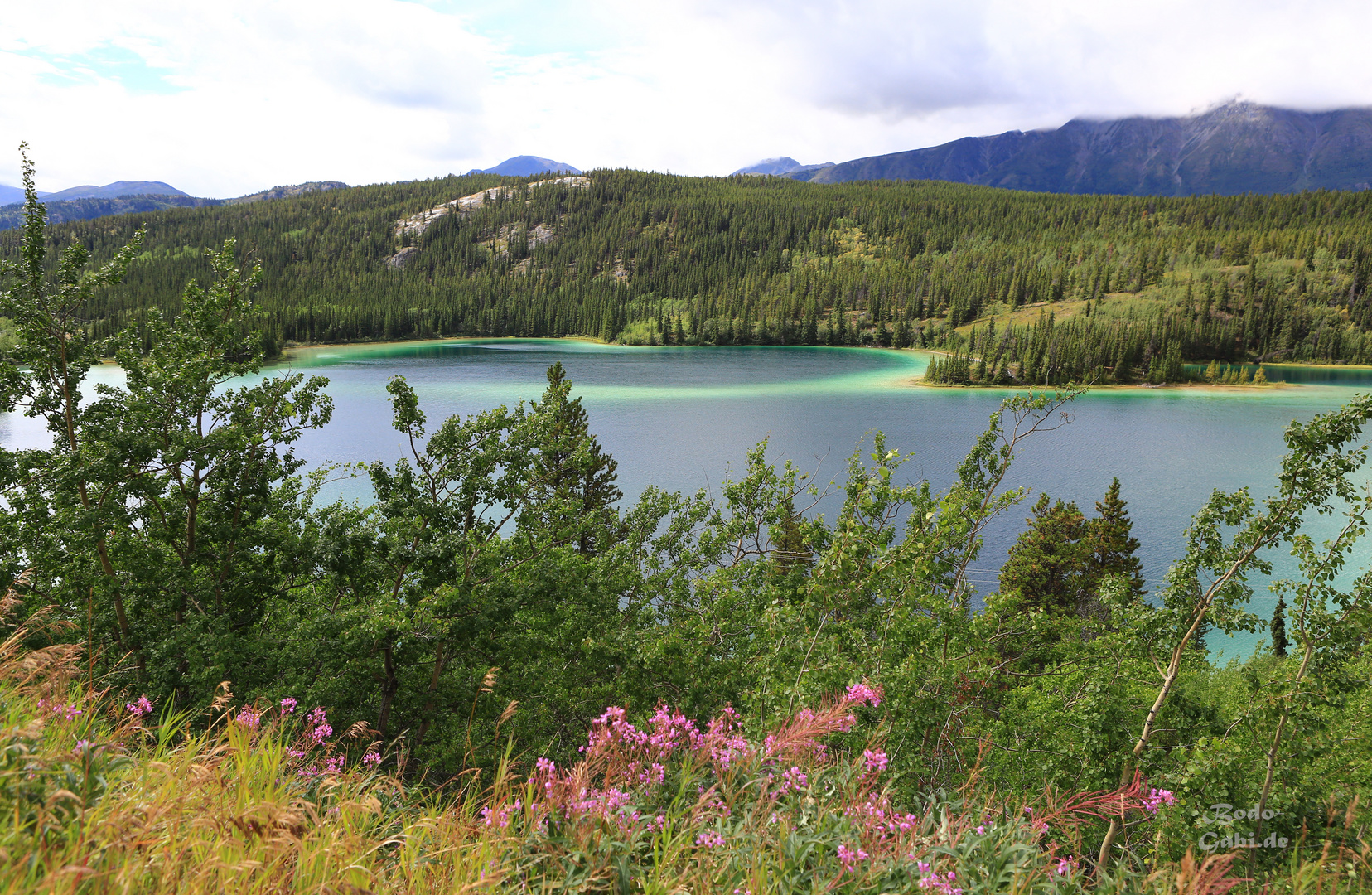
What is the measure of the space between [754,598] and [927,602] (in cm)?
431

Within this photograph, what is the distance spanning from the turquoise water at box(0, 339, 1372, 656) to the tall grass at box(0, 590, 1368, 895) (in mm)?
12385

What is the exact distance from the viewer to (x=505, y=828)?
334 centimetres

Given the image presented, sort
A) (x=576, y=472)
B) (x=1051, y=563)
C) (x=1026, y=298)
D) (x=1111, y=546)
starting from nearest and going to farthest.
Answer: (x=576, y=472) → (x=1051, y=563) → (x=1111, y=546) → (x=1026, y=298)

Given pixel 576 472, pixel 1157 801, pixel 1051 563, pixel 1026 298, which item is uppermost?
pixel 1026 298

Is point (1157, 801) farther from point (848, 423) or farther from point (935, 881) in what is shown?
point (848, 423)

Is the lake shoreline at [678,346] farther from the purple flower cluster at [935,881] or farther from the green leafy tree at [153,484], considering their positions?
the purple flower cluster at [935,881]

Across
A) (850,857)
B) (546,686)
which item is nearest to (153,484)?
(546,686)

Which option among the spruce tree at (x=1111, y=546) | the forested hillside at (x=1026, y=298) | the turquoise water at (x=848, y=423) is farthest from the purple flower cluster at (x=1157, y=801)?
the forested hillside at (x=1026, y=298)

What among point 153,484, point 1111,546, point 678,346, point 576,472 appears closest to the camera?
point 153,484

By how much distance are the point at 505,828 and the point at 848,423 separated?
60834 millimetres

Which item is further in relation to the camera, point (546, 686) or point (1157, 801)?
point (546, 686)

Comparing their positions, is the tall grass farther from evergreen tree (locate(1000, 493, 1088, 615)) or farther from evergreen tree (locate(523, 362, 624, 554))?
evergreen tree (locate(1000, 493, 1088, 615))

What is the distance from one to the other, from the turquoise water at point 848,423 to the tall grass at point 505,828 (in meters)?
12.4

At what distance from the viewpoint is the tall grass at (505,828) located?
240cm
